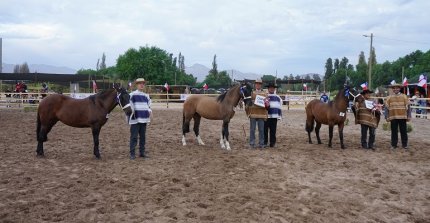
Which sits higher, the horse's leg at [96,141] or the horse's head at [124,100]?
the horse's head at [124,100]

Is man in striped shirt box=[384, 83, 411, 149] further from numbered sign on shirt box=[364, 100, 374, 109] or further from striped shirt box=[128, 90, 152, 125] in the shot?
Result: striped shirt box=[128, 90, 152, 125]

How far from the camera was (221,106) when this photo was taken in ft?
33.9

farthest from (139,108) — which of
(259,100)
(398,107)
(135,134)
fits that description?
(398,107)

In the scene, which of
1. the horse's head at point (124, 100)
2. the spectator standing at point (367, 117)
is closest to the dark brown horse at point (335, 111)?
the spectator standing at point (367, 117)

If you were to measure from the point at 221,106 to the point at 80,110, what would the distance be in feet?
11.7

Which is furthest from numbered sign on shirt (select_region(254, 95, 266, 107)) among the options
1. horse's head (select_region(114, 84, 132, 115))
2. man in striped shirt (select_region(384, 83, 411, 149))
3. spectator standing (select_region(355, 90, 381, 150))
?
man in striped shirt (select_region(384, 83, 411, 149))

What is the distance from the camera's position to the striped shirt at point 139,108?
8531 millimetres

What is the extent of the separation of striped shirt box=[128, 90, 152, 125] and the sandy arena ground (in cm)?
88

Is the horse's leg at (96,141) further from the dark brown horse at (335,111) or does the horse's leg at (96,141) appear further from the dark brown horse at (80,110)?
the dark brown horse at (335,111)

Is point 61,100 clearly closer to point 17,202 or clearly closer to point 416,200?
point 17,202

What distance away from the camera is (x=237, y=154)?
9242 mm

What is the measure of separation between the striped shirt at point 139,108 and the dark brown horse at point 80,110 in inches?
4.5

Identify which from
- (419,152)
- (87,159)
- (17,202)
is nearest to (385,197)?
(419,152)

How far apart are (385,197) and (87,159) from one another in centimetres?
588
